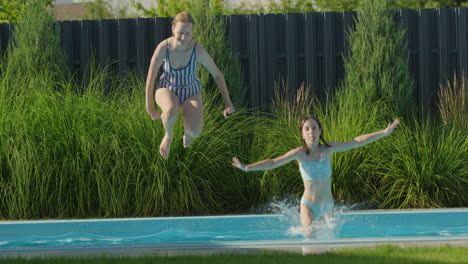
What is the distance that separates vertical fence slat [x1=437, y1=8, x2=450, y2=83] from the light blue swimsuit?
5.35m

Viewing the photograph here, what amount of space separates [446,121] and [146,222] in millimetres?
4470

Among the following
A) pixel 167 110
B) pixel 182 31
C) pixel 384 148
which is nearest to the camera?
pixel 182 31

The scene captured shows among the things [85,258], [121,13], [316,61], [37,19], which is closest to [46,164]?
[37,19]

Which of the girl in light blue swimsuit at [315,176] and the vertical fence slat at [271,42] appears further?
the vertical fence slat at [271,42]

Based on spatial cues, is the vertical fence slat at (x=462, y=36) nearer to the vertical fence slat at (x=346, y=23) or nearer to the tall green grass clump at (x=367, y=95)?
the tall green grass clump at (x=367, y=95)

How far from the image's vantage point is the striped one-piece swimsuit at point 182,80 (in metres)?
6.32

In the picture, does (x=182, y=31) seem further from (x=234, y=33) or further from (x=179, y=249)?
(x=234, y=33)

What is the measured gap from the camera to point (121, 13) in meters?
24.9

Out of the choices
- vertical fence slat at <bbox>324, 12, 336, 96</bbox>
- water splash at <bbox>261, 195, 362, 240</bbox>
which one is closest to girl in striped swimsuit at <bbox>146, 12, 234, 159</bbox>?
water splash at <bbox>261, 195, 362, 240</bbox>

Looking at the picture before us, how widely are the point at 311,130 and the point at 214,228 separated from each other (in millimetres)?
2041

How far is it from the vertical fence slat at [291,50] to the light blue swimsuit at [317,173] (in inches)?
186

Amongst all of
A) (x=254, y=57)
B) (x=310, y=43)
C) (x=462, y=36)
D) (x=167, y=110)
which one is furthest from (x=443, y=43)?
(x=167, y=110)

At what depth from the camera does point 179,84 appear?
6.42 meters

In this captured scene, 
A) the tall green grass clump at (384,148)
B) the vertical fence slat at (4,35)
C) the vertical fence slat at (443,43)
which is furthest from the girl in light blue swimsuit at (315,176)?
the vertical fence slat at (4,35)
